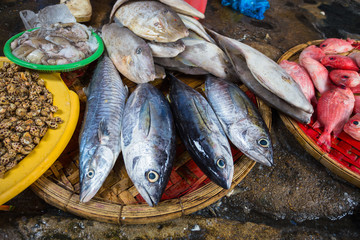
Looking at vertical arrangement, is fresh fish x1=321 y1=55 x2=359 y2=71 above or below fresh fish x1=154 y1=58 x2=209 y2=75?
above

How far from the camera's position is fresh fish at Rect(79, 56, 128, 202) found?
157 cm

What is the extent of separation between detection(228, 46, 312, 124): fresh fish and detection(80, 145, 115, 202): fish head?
4.61 feet

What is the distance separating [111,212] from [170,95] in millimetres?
1050

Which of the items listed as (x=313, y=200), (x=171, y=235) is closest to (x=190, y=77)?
(x=171, y=235)

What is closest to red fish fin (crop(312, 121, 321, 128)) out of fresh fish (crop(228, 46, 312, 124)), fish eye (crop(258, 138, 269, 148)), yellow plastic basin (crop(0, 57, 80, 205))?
fresh fish (crop(228, 46, 312, 124))

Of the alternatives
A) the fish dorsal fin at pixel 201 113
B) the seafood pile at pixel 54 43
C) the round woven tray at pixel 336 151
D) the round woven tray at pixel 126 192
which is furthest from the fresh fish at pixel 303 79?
the seafood pile at pixel 54 43

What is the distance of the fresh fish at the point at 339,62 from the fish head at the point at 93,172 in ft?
8.42

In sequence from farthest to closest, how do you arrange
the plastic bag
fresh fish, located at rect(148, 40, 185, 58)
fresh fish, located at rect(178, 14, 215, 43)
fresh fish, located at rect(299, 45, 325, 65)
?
1. the plastic bag
2. fresh fish, located at rect(299, 45, 325, 65)
3. fresh fish, located at rect(178, 14, 215, 43)
4. fresh fish, located at rect(148, 40, 185, 58)

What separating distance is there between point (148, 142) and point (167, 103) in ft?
1.56

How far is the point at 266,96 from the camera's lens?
2238 millimetres

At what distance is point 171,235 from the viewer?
196cm

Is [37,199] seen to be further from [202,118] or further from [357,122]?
[357,122]

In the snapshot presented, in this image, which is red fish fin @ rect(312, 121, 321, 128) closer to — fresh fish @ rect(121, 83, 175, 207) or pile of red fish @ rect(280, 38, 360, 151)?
pile of red fish @ rect(280, 38, 360, 151)

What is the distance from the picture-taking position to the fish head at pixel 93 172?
154 centimetres
